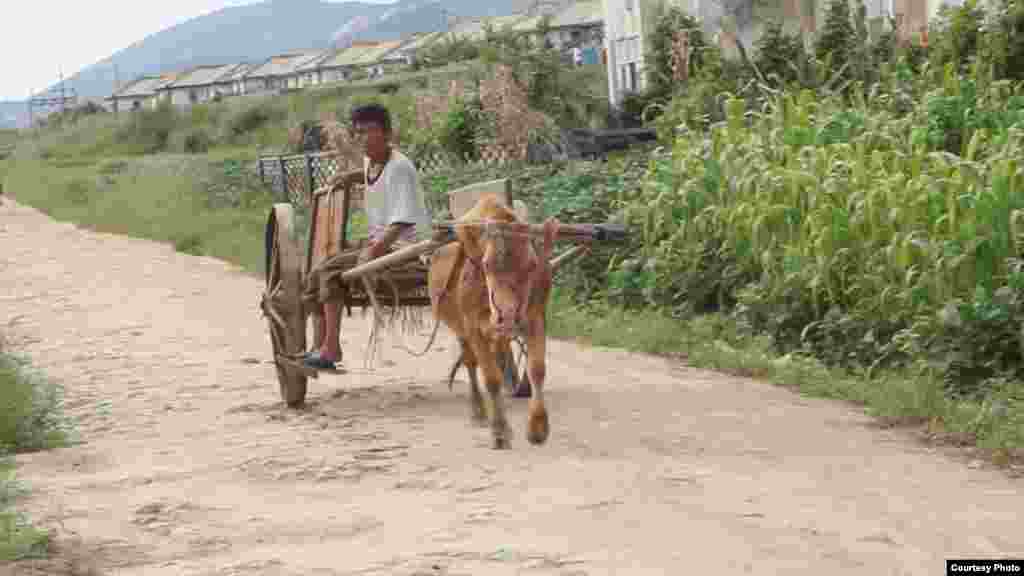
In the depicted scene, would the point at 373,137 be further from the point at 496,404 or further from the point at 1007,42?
the point at 1007,42

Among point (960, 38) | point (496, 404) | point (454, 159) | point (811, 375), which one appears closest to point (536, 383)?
point (496, 404)

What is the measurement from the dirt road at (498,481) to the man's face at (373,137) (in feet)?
5.12

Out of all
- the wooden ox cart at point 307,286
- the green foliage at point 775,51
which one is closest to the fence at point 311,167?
the green foliage at point 775,51

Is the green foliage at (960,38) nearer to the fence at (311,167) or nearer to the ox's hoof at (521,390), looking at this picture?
the fence at (311,167)

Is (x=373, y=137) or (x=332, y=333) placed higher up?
(x=373, y=137)

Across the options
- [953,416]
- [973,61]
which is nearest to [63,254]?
[973,61]

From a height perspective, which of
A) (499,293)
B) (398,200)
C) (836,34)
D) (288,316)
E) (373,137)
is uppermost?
(836,34)

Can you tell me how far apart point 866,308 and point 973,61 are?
5129 millimetres

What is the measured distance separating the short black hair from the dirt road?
172 cm

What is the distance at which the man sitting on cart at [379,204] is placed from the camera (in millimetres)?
9383

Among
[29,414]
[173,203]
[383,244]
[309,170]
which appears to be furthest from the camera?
[173,203]

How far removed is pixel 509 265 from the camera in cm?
768

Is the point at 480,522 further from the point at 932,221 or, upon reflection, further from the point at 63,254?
the point at 63,254

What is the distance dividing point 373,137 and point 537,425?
2.55 metres
